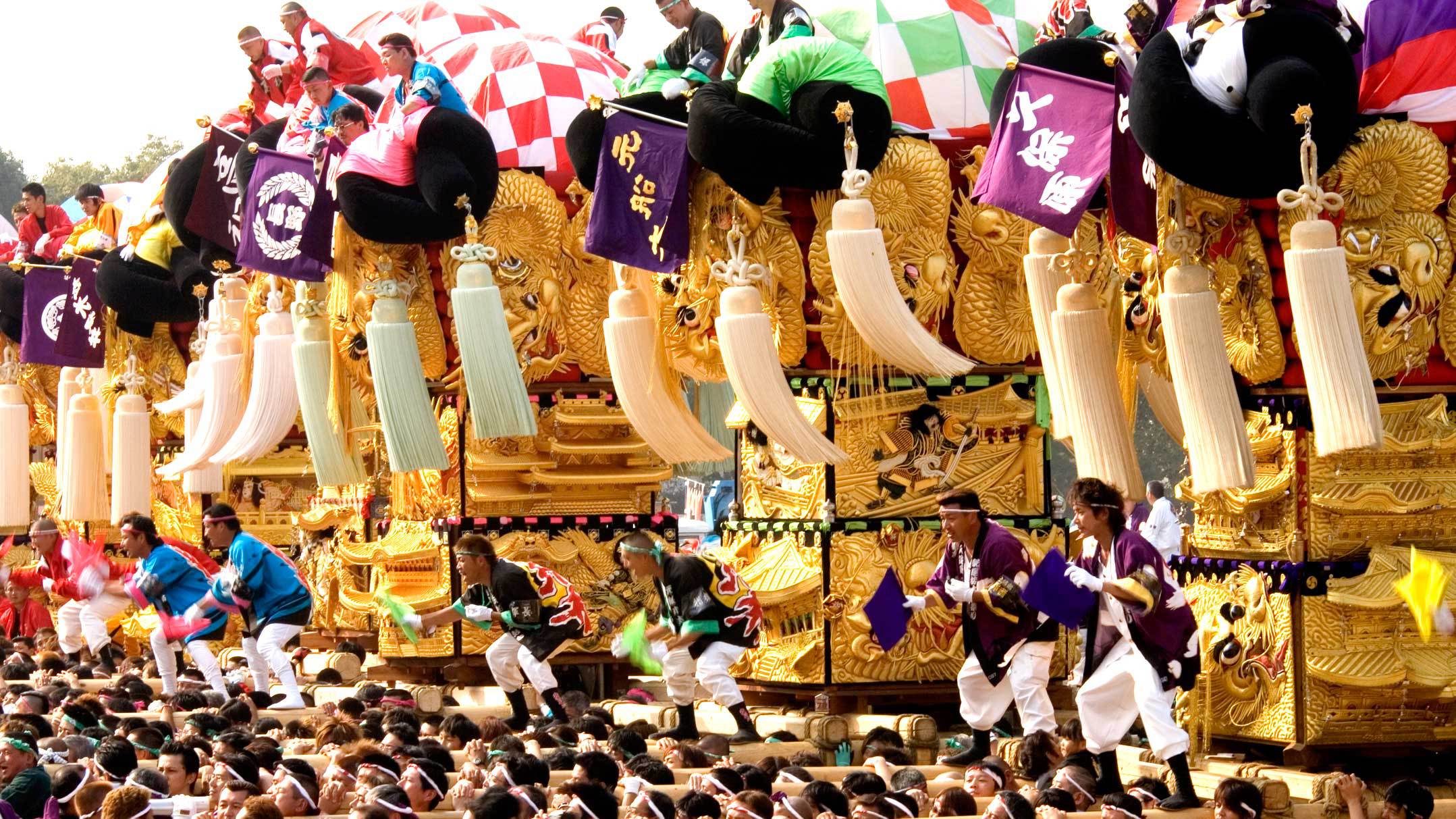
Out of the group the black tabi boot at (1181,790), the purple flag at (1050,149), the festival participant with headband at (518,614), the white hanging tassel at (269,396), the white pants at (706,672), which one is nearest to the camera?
the black tabi boot at (1181,790)

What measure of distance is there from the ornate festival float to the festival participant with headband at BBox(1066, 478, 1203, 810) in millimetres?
410

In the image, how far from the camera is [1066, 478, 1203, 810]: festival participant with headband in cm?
990

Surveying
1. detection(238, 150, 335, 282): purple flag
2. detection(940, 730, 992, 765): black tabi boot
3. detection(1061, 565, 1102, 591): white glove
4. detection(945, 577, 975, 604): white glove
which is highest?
detection(238, 150, 335, 282): purple flag

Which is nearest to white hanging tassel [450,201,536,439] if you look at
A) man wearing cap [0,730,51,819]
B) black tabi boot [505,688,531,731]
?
black tabi boot [505,688,531,731]

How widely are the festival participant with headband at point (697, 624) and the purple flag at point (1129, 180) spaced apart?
3.21 meters

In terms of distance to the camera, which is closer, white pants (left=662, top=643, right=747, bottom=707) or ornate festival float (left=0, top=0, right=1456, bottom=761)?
ornate festival float (left=0, top=0, right=1456, bottom=761)

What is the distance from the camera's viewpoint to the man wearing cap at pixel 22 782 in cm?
915

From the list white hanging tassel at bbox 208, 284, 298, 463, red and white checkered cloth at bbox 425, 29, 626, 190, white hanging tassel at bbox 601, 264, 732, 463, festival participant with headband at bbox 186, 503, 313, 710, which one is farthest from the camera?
white hanging tassel at bbox 208, 284, 298, 463

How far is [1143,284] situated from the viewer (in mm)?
11102

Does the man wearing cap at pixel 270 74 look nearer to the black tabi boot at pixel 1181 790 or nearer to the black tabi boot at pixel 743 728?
the black tabi boot at pixel 743 728

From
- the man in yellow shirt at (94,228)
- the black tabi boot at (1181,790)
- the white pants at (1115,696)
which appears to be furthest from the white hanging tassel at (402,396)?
the man in yellow shirt at (94,228)

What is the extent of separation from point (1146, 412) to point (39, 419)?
14.1 meters

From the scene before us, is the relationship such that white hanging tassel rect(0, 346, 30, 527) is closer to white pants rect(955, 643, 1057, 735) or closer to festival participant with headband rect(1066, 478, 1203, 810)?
white pants rect(955, 643, 1057, 735)

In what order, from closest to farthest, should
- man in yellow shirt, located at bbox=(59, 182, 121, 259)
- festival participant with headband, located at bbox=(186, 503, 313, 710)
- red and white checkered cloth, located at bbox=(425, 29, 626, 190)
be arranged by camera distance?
festival participant with headband, located at bbox=(186, 503, 313, 710) < red and white checkered cloth, located at bbox=(425, 29, 626, 190) < man in yellow shirt, located at bbox=(59, 182, 121, 259)
